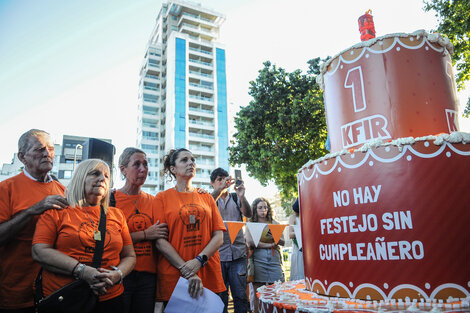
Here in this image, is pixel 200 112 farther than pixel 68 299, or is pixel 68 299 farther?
pixel 200 112

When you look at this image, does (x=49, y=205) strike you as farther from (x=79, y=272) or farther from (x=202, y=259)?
(x=202, y=259)

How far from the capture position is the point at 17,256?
2.68 metres

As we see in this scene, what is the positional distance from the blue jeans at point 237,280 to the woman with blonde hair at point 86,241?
98.7 inches

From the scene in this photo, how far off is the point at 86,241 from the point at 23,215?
573 mm

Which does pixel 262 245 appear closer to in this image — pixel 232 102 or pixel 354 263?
pixel 354 263

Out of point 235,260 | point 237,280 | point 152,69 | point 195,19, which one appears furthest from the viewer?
point 195,19

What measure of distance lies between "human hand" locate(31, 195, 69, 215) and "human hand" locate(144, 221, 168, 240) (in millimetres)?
850

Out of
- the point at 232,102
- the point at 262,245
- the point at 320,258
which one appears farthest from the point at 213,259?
the point at 232,102

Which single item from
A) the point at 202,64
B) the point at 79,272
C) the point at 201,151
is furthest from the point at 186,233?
the point at 202,64

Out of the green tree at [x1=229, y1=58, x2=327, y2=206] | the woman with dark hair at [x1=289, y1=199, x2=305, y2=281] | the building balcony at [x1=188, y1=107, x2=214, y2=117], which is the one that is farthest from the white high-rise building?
the woman with dark hair at [x1=289, y1=199, x2=305, y2=281]

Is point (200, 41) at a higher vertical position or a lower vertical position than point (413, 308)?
higher

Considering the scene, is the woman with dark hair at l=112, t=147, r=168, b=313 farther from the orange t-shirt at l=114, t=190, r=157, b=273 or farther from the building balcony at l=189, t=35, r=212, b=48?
the building balcony at l=189, t=35, r=212, b=48

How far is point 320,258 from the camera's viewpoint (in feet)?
9.80

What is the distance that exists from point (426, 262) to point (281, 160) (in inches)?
532
